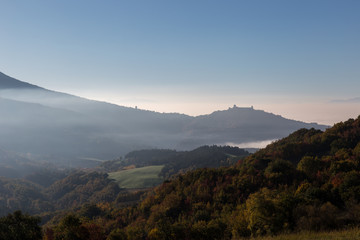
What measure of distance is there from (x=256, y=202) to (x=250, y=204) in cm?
416

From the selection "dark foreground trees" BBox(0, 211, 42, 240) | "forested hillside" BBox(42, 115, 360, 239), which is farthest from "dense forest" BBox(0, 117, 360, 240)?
"dark foreground trees" BBox(0, 211, 42, 240)

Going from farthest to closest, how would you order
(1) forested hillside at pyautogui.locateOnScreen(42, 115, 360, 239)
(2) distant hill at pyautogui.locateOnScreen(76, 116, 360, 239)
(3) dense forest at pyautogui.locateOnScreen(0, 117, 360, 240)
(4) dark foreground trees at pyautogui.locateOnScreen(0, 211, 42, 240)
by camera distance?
(4) dark foreground trees at pyautogui.locateOnScreen(0, 211, 42, 240), (3) dense forest at pyautogui.locateOnScreen(0, 117, 360, 240), (1) forested hillside at pyautogui.locateOnScreen(42, 115, 360, 239), (2) distant hill at pyautogui.locateOnScreen(76, 116, 360, 239)

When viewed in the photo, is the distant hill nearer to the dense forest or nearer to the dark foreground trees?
the dense forest

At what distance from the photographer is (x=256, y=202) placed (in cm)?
5975

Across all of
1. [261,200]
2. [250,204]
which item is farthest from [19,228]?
[261,200]

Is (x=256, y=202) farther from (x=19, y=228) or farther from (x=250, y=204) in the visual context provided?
(x=19, y=228)

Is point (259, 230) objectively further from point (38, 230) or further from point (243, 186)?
point (243, 186)

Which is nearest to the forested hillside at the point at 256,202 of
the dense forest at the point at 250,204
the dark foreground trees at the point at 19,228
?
the dense forest at the point at 250,204

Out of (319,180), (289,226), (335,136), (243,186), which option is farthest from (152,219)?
(335,136)

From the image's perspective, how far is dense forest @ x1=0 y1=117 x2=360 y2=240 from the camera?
5538 centimetres

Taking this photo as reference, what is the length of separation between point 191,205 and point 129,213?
46.9m

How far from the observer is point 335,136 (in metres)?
199

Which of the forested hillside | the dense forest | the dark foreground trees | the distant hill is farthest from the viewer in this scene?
the dark foreground trees

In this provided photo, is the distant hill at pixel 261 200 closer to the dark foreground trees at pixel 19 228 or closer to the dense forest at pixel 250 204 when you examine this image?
the dense forest at pixel 250 204
